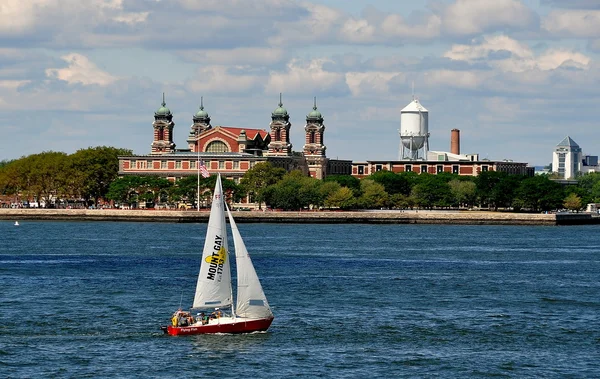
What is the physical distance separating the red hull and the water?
405 mm

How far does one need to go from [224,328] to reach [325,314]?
1061 centimetres

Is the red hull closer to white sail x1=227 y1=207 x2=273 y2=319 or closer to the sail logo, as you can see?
white sail x1=227 y1=207 x2=273 y2=319

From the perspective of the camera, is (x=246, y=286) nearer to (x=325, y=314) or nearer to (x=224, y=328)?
(x=224, y=328)

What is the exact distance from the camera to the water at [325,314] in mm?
57156

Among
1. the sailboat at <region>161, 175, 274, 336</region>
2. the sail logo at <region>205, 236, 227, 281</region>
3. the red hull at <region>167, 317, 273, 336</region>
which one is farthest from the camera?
the red hull at <region>167, 317, 273, 336</region>

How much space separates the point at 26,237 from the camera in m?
154

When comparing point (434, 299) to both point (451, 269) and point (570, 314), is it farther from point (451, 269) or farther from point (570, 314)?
point (451, 269)

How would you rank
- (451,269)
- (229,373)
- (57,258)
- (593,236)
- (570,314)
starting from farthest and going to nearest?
(593,236), (57,258), (451,269), (570,314), (229,373)

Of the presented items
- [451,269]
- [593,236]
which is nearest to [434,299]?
[451,269]

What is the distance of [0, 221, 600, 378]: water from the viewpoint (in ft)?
188

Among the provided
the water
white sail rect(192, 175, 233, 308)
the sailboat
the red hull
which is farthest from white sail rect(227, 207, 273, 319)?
the water

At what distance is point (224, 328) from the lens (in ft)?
206

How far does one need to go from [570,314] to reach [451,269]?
31.5 metres

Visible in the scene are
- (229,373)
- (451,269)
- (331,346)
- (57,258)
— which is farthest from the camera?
(57,258)
